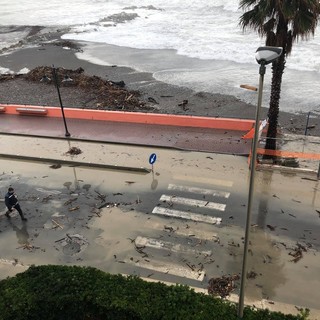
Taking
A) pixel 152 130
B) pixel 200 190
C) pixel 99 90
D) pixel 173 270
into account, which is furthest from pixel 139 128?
pixel 173 270

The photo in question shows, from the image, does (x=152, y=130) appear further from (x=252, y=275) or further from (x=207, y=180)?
(x=252, y=275)

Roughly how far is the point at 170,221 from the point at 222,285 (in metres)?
3.44

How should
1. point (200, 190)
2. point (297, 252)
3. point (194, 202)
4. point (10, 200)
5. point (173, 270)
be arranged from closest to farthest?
point (173, 270)
point (297, 252)
point (10, 200)
point (194, 202)
point (200, 190)

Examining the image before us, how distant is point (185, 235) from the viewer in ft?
43.1

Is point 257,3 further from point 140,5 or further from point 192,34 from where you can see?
point 140,5

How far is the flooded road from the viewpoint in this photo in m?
11.7

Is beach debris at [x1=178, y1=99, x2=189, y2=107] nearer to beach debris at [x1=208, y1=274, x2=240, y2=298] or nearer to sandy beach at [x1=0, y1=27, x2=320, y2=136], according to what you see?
sandy beach at [x1=0, y1=27, x2=320, y2=136]

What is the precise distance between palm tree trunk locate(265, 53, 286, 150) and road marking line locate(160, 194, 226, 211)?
4.47 m

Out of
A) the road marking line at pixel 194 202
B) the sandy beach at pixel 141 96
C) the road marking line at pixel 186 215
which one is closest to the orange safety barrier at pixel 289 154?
the sandy beach at pixel 141 96

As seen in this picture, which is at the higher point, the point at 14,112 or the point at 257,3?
the point at 257,3

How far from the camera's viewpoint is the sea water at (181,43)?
1148 inches

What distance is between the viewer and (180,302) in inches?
369

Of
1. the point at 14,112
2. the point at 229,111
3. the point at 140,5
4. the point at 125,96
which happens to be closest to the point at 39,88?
the point at 14,112

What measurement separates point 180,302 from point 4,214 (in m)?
8.48
